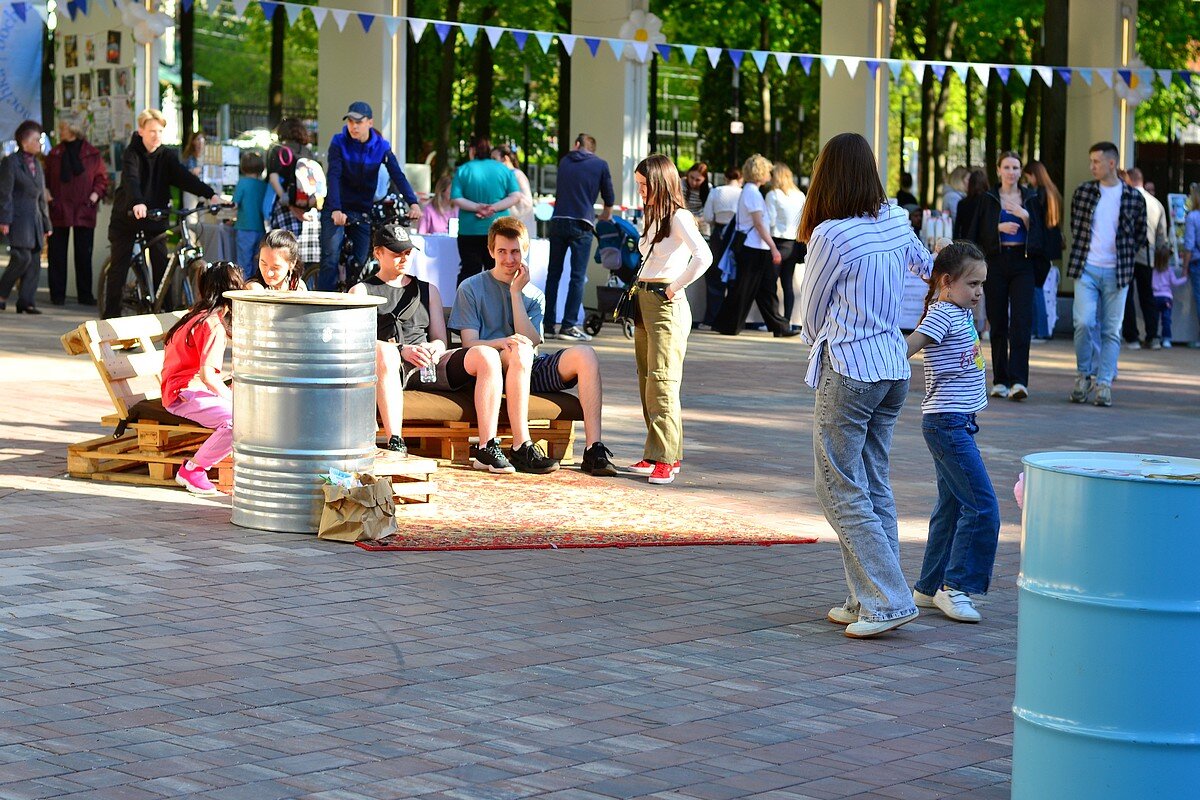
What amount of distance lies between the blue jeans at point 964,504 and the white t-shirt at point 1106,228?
294 inches

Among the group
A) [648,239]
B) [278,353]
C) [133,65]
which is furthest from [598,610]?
[133,65]

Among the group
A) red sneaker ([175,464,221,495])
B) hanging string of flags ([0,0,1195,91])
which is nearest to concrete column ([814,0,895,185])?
hanging string of flags ([0,0,1195,91])

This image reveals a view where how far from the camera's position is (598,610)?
270 inches

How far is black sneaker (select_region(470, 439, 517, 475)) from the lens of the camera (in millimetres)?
9945

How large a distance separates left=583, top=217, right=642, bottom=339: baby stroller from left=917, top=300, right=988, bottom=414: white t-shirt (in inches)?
469

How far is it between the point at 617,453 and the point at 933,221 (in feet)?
42.6

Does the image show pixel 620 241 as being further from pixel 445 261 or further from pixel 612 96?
pixel 612 96

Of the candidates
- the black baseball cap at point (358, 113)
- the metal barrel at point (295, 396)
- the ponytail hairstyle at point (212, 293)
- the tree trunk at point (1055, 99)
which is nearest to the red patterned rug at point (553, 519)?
the metal barrel at point (295, 396)

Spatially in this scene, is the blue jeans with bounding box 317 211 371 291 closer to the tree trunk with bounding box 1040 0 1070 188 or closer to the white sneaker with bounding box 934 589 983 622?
the white sneaker with bounding box 934 589 983 622

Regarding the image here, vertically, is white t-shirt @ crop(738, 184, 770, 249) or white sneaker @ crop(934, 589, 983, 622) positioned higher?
white t-shirt @ crop(738, 184, 770, 249)

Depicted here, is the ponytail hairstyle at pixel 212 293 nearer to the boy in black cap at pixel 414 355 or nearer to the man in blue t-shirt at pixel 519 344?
the boy in black cap at pixel 414 355

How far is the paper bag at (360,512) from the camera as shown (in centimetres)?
792

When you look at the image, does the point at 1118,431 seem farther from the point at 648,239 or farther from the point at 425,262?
the point at 425,262

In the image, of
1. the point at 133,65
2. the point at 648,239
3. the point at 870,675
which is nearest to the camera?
the point at 870,675
